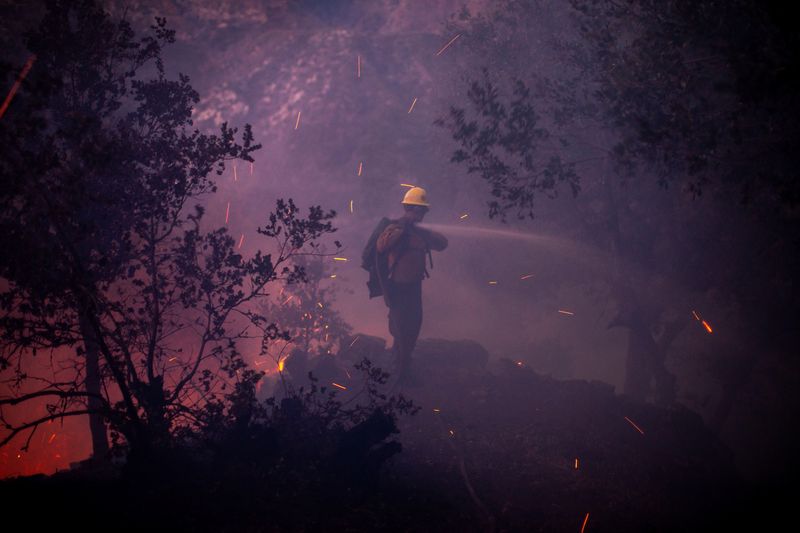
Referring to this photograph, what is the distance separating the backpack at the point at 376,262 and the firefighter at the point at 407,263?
0.17 m

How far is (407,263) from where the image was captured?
11062 mm

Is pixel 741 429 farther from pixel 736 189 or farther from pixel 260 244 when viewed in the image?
pixel 260 244

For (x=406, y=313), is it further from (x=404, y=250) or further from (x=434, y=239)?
(x=434, y=239)

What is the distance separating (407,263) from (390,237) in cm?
74

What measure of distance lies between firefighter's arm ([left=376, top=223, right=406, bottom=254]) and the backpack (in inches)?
10.8

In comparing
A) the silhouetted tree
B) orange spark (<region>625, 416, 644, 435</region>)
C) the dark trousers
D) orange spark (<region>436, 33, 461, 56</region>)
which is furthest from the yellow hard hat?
orange spark (<region>436, 33, 461, 56</region>)

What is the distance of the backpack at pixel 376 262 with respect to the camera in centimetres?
1142

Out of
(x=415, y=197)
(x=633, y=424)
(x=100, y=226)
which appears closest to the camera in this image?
(x=100, y=226)

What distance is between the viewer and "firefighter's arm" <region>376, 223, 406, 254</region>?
1095 cm

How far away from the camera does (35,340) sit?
4.89 m

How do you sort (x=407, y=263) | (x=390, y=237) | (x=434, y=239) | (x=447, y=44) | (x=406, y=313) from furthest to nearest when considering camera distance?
(x=447, y=44) → (x=406, y=313) → (x=434, y=239) → (x=407, y=263) → (x=390, y=237)

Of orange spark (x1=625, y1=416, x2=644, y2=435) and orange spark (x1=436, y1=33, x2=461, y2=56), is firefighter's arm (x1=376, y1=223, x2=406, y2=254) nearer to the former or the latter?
orange spark (x1=625, y1=416, x2=644, y2=435)

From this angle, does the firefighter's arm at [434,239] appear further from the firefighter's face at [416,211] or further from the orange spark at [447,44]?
the orange spark at [447,44]

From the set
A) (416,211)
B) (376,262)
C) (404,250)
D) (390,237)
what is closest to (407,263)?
(404,250)
